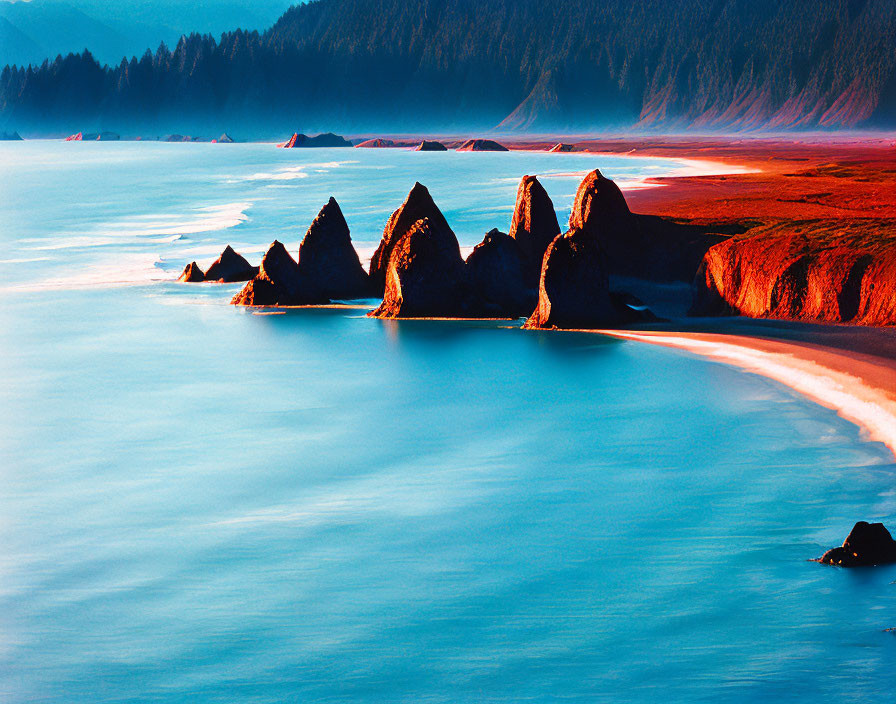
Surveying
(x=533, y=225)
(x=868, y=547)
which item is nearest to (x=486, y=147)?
(x=533, y=225)

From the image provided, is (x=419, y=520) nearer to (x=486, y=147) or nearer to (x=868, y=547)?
(x=868, y=547)

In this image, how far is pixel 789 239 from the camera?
27844 millimetres

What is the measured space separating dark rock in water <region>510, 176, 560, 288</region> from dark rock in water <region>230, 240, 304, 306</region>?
666cm

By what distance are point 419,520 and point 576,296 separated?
42.1 ft

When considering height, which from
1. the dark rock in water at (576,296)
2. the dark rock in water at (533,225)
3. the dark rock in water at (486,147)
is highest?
the dark rock in water at (486,147)

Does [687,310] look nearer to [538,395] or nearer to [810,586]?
[538,395]

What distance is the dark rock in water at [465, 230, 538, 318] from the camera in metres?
31.3

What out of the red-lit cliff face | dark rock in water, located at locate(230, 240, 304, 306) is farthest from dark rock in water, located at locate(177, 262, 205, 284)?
the red-lit cliff face

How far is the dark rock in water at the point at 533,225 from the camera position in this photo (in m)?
34.2

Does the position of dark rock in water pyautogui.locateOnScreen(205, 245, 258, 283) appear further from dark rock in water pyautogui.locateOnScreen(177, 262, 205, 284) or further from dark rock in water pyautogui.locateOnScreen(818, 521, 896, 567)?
dark rock in water pyautogui.locateOnScreen(818, 521, 896, 567)

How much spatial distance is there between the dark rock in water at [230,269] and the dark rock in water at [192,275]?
2.70 feet

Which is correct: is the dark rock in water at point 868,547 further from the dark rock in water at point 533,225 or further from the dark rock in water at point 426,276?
the dark rock in water at point 533,225

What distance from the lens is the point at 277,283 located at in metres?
34.8

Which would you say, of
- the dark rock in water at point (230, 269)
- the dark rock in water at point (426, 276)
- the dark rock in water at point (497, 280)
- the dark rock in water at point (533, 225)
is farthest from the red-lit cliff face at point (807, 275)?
the dark rock in water at point (230, 269)
